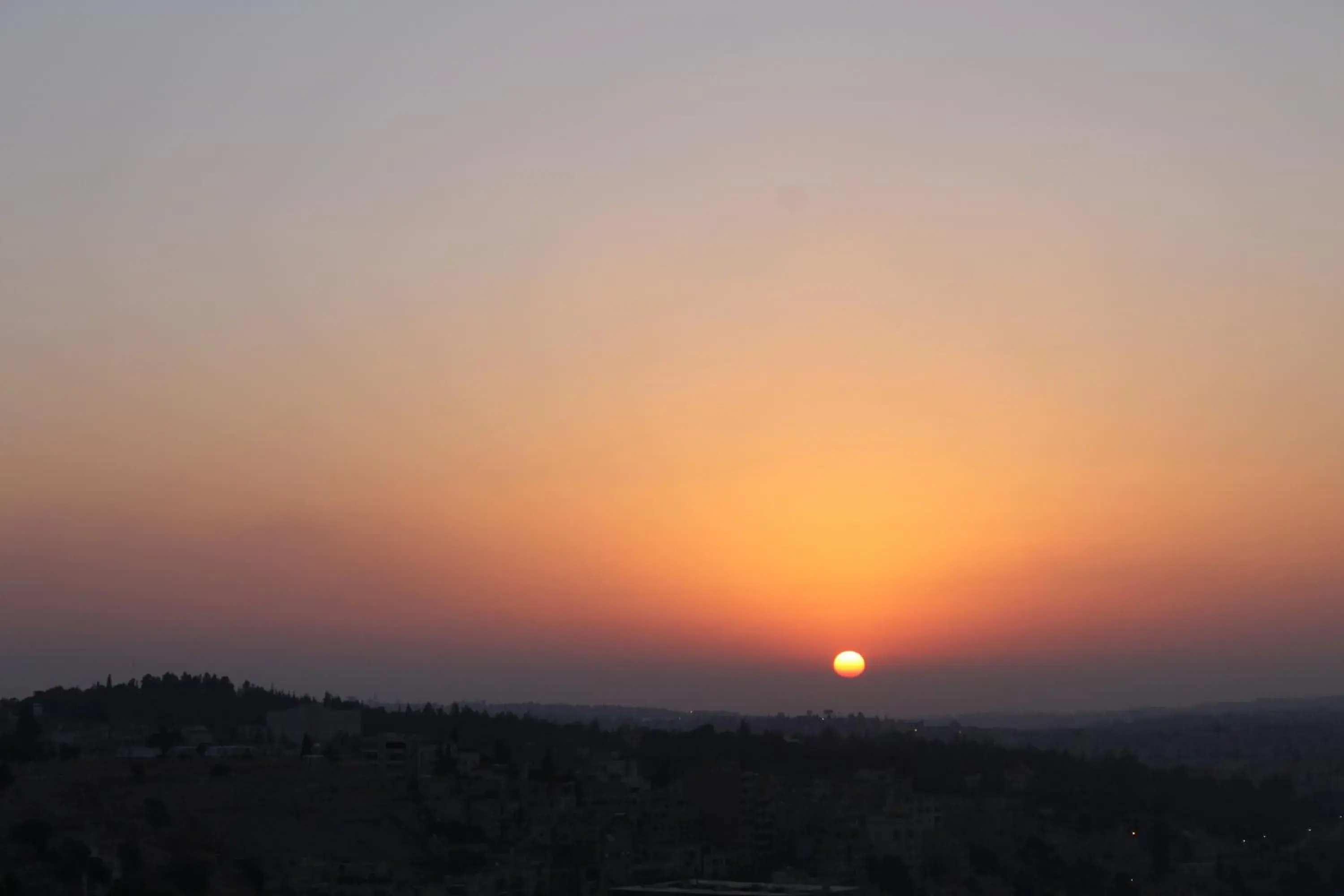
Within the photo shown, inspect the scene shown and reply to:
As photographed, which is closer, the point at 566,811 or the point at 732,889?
the point at 732,889

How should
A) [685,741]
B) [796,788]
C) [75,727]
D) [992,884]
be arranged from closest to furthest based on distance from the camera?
1. [992,884]
2. [796,788]
3. [75,727]
4. [685,741]

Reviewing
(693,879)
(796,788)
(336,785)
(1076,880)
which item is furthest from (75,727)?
(1076,880)

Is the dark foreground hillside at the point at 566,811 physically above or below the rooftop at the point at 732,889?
above

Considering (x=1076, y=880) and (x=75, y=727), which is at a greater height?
(x=75, y=727)

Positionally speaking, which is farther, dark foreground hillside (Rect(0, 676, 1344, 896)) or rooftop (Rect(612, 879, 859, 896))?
dark foreground hillside (Rect(0, 676, 1344, 896))

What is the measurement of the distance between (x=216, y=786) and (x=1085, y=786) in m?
52.0

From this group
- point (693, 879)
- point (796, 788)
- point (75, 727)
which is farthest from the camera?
point (75, 727)

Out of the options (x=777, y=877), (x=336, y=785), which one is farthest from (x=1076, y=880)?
(x=336, y=785)

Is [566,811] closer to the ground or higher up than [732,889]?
higher up

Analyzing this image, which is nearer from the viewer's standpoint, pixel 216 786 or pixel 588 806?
pixel 216 786

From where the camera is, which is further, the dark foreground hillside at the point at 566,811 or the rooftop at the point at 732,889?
the dark foreground hillside at the point at 566,811

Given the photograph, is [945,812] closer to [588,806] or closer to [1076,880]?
[1076,880]

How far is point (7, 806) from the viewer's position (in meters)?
61.1

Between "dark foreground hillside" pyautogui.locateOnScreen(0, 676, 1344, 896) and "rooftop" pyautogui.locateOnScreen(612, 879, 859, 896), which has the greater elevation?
"dark foreground hillside" pyautogui.locateOnScreen(0, 676, 1344, 896)
